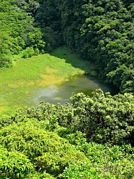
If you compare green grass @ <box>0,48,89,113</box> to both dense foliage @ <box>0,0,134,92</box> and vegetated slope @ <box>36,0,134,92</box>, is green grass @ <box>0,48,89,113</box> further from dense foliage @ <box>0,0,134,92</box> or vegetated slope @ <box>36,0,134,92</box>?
vegetated slope @ <box>36,0,134,92</box>

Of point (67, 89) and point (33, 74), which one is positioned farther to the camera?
point (33, 74)

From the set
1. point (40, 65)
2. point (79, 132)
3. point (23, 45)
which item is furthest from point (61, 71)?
point (79, 132)

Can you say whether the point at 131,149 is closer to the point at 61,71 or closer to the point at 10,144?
the point at 10,144

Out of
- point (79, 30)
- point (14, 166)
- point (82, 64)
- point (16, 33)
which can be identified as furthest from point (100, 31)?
point (14, 166)

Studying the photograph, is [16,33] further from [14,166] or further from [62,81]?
[14,166]

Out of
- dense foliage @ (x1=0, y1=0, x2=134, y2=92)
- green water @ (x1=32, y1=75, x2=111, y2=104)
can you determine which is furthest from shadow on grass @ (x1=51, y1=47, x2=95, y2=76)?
green water @ (x1=32, y1=75, x2=111, y2=104)

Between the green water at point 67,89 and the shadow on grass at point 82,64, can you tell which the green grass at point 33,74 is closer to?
the shadow on grass at point 82,64

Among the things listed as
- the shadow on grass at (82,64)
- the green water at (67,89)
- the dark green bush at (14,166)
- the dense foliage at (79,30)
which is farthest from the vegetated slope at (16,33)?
the dark green bush at (14,166)

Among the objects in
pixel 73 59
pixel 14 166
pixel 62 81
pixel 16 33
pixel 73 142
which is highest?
pixel 14 166
